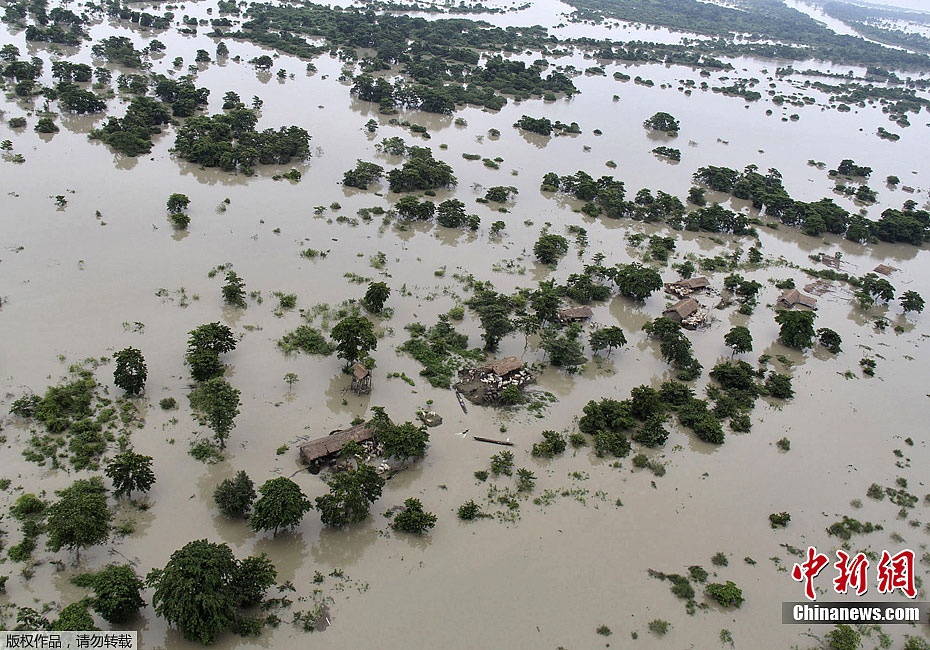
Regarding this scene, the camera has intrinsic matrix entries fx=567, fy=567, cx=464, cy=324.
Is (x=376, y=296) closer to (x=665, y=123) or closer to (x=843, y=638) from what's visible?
(x=843, y=638)

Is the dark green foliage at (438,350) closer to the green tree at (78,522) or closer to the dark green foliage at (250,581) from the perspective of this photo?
the dark green foliage at (250,581)

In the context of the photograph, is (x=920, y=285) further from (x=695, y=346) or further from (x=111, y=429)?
(x=111, y=429)

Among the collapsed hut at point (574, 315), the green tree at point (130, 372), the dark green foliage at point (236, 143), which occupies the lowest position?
the collapsed hut at point (574, 315)

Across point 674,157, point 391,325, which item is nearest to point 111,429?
point 391,325

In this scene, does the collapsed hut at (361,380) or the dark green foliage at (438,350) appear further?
the dark green foliage at (438,350)

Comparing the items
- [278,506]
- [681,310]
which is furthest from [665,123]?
[278,506]

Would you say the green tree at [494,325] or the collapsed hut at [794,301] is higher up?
the green tree at [494,325]

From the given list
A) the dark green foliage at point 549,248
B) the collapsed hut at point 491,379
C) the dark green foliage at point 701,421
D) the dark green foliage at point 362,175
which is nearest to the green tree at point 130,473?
the collapsed hut at point 491,379
